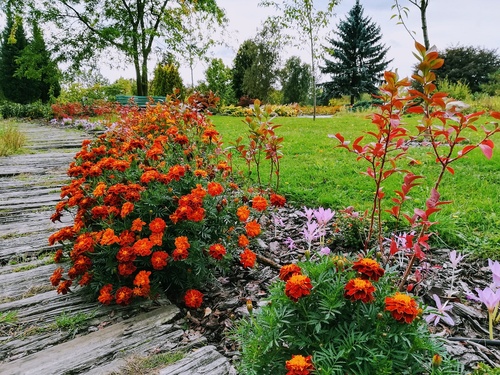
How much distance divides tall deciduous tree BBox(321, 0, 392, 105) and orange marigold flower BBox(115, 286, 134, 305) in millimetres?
27468

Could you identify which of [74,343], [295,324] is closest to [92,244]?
[74,343]

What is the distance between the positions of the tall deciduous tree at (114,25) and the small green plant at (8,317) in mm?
14392

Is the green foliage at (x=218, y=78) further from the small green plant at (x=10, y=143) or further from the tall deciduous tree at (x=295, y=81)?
the small green plant at (x=10, y=143)

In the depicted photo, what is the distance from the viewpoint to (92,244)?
5.23ft

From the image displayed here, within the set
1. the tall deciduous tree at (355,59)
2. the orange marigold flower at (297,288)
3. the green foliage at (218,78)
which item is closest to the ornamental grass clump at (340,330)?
the orange marigold flower at (297,288)

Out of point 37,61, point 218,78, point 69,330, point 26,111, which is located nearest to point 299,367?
point 69,330

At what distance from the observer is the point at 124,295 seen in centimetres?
155

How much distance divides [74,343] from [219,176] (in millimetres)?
1238

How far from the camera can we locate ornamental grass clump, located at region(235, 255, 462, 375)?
2.87 ft

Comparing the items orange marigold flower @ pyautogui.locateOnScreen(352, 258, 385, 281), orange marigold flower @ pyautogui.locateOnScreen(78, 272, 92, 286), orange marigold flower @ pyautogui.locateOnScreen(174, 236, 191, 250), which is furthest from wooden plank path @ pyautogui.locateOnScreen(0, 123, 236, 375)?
orange marigold flower @ pyautogui.locateOnScreen(352, 258, 385, 281)

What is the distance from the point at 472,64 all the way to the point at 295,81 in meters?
11.3

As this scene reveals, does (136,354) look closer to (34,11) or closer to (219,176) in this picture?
(219,176)

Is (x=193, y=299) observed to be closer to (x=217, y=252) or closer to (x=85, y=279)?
(x=217, y=252)

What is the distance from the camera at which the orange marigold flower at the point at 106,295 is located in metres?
1.55
